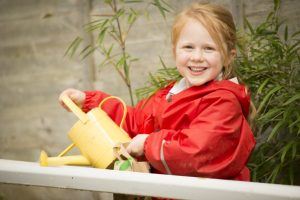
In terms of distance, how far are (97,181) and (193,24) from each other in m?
0.64

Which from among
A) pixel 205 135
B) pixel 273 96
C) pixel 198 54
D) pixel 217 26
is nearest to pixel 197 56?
pixel 198 54

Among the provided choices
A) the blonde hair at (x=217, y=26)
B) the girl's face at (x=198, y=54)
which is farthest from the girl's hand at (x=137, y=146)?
the blonde hair at (x=217, y=26)

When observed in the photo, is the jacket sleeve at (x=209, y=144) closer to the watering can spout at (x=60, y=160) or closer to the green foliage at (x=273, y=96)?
the watering can spout at (x=60, y=160)

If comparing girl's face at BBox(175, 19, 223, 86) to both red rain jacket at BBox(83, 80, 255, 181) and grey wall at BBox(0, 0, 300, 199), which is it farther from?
grey wall at BBox(0, 0, 300, 199)

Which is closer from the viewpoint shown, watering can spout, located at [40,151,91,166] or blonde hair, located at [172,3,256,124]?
watering can spout, located at [40,151,91,166]

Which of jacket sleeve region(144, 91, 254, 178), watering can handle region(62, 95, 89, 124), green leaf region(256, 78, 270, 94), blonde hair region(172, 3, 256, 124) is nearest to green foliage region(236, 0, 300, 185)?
green leaf region(256, 78, 270, 94)

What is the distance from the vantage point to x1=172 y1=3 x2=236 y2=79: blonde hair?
127cm

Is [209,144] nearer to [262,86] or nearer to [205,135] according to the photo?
[205,135]

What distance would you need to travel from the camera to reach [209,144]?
1.14 metres

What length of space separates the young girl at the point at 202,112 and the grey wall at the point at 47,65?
3.33 feet

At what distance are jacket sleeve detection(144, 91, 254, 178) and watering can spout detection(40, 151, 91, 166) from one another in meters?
0.21

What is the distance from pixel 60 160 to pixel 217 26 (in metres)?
0.64

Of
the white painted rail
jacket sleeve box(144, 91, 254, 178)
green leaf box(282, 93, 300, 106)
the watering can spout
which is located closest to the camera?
the white painted rail

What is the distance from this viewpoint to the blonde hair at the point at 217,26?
4.15ft
